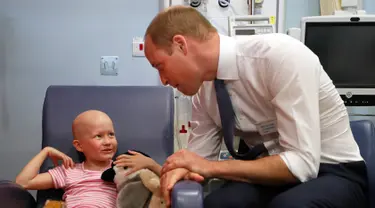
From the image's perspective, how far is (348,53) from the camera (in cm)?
238

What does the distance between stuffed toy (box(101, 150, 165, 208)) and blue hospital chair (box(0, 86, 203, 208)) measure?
0.25 m

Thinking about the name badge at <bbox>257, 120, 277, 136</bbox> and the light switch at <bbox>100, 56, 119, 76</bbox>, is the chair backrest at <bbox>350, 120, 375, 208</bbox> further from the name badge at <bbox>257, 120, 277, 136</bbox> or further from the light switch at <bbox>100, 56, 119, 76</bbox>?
the light switch at <bbox>100, 56, 119, 76</bbox>

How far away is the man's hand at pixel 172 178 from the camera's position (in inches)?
45.3

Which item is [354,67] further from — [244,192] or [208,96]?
[244,192]

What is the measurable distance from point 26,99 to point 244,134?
5.58ft

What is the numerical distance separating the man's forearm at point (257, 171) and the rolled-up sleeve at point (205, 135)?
272mm

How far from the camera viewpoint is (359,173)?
4.00ft

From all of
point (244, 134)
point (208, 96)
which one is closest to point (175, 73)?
point (208, 96)

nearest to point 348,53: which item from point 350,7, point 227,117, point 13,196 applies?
point 350,7

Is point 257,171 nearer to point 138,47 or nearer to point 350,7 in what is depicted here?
point 138,47

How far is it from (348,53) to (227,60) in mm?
1357

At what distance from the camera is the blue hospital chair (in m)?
1.73

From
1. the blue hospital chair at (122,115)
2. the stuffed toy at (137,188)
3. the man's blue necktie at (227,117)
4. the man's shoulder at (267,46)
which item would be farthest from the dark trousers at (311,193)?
the blue hospital chair at (122,115)

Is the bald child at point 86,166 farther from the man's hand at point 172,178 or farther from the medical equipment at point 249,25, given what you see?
the medical equipment at point 249,25
